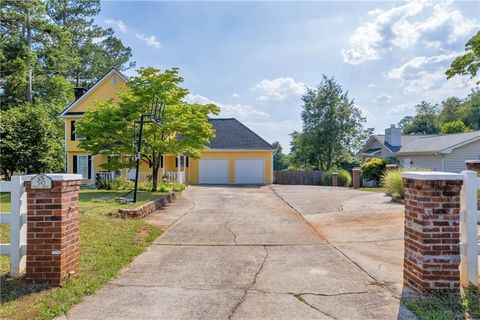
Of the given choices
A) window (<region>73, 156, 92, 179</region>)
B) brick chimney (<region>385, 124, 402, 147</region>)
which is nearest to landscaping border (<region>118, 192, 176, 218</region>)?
window (<region>73, 156, 92, 179</region>)

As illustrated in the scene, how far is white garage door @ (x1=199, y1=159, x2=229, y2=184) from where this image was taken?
2502 cm

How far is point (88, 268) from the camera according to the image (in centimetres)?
484

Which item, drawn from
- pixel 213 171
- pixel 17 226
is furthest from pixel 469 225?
pixel 213 171

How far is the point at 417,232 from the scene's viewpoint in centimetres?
401

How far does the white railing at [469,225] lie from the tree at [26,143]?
61.3ft

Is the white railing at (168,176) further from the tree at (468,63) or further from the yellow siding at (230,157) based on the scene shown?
the tree at (468,63)

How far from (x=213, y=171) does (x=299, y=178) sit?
7037 millimetres

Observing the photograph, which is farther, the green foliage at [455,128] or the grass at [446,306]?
the green foliage at [455,128]

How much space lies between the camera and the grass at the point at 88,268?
361cm

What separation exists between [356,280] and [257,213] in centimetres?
612

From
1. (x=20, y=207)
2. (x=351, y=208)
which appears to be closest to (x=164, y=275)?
(x=20, y=207)

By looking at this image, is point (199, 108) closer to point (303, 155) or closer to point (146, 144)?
point (146, 144)

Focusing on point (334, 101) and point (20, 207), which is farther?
point (334, 101)

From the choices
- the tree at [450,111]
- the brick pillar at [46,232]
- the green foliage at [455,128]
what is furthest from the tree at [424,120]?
the brick pillar at [46,232]
